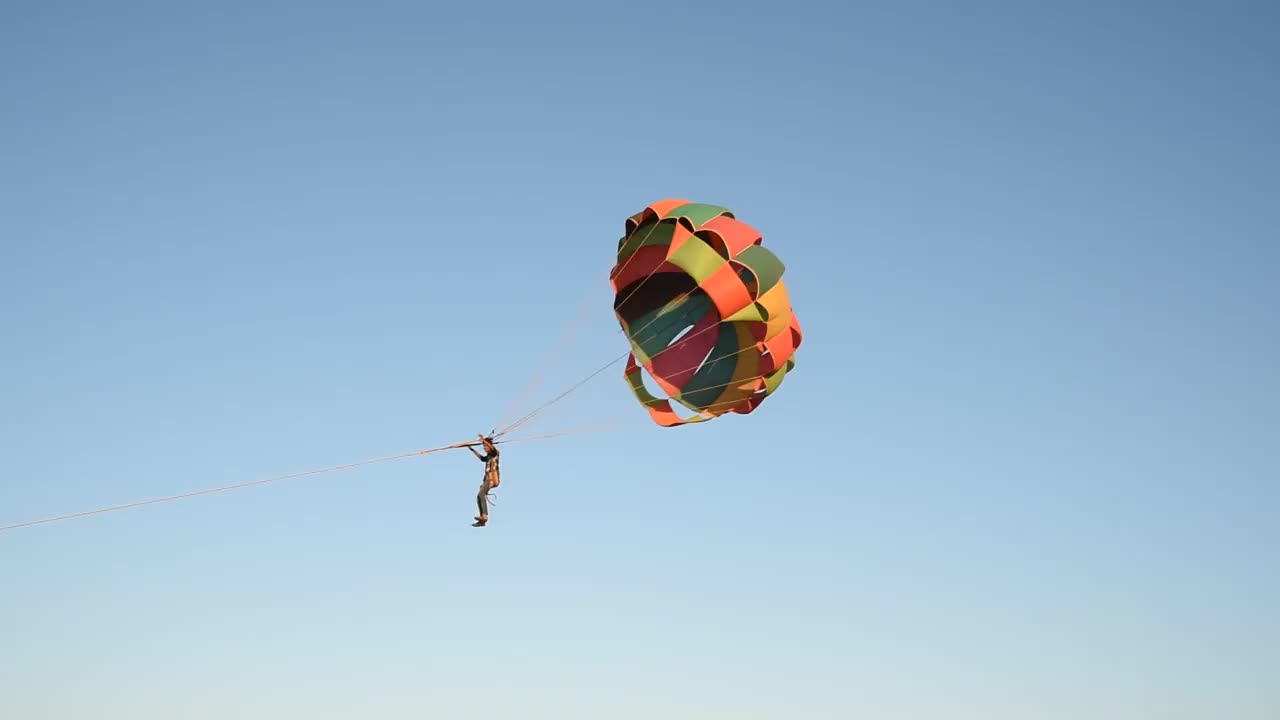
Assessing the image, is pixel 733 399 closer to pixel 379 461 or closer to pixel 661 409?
pixel 661 409

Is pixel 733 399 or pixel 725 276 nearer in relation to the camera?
pixel 725 276

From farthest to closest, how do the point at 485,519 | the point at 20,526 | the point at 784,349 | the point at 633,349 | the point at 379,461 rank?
the point at 633,349
the point at 784,349
the point at 485,519
the point at 379,461
the point at 20,526

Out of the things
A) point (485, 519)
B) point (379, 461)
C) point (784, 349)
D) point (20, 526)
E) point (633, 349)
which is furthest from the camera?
point (633, 349)

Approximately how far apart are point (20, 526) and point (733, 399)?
11106 millimetres

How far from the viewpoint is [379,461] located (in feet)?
62.2

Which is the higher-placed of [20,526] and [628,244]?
[628,244]

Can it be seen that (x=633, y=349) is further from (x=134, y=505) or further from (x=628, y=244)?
(x=134, y=505)

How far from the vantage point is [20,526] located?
672 inches

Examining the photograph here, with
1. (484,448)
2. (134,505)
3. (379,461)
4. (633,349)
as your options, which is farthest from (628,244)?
(134,505)

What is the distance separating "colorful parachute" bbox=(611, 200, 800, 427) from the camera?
21938 millimetres

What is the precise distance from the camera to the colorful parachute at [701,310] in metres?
21.9

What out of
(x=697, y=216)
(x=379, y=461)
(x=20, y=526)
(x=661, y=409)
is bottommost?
(x=20, y=526)

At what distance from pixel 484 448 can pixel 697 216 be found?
4925 millimetres

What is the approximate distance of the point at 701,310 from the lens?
23.4m
